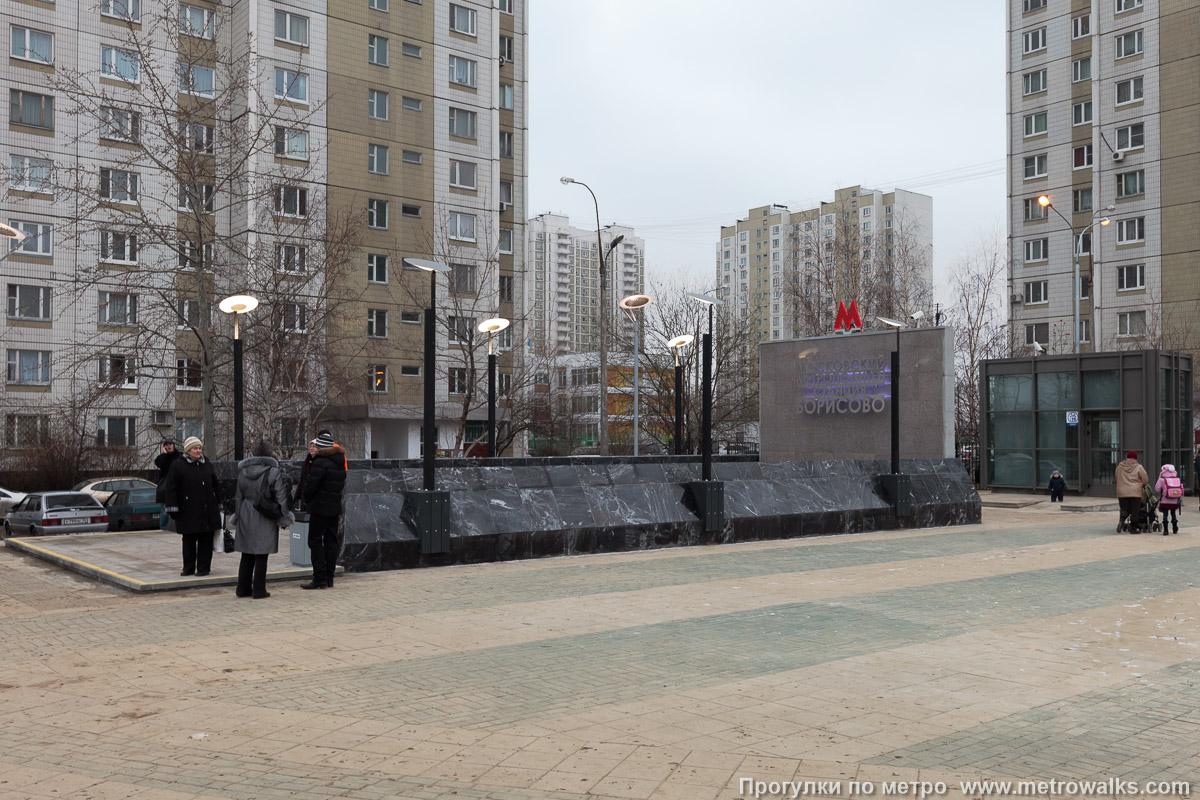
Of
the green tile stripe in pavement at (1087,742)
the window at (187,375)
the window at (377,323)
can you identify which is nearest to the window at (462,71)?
the window at (377,323)

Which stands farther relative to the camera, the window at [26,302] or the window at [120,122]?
the window at [26,302]

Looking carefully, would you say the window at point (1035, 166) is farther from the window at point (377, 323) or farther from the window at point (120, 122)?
the window at point (120, 122)

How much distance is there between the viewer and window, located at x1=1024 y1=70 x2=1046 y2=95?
66.1 m

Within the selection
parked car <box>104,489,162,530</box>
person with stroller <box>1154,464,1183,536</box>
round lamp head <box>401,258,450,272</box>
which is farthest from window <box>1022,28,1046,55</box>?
round lamp head <box>401,258,450,272</box>

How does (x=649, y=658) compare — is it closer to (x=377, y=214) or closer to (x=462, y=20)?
(x=377, y=214)

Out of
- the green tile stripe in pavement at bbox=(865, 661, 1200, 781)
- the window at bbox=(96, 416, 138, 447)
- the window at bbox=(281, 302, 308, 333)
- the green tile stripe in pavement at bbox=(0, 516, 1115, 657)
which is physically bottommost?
the green tile stripe in pavement at bbox=(0, 516, 1115, 657)

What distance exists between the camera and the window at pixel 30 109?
4403 cm

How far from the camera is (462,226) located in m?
55.5

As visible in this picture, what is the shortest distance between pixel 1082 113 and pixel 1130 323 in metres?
13.4

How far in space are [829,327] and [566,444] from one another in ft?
48.3

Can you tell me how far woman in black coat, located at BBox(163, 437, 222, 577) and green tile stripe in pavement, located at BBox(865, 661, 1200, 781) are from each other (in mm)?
9467

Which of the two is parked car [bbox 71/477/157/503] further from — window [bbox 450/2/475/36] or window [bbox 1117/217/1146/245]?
window [bbox 1117/217/1146/245]

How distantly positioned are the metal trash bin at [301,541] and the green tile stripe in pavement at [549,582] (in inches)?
66.6

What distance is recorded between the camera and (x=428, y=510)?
46.1 feet
